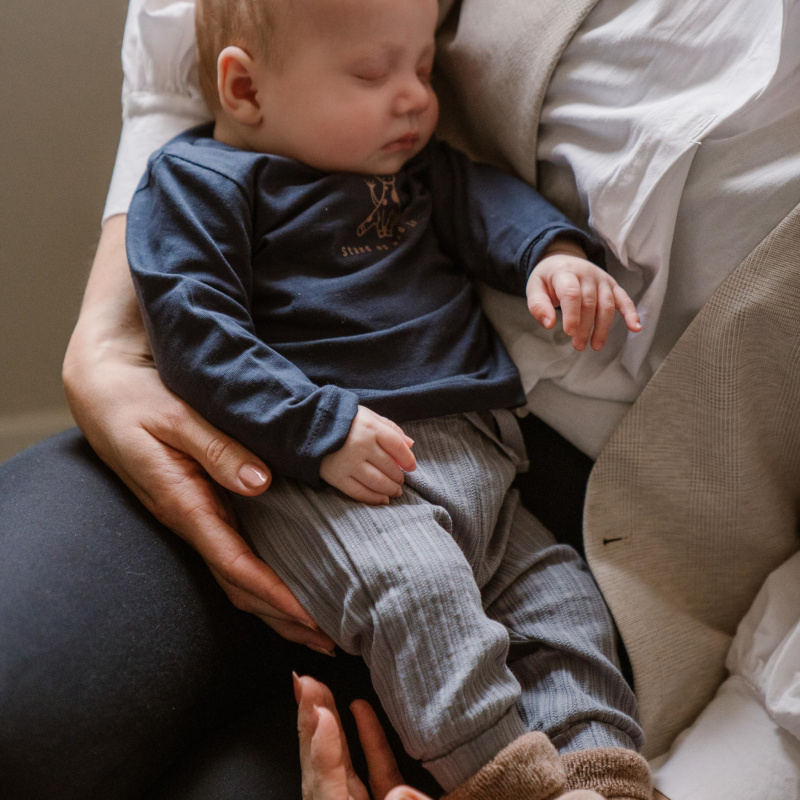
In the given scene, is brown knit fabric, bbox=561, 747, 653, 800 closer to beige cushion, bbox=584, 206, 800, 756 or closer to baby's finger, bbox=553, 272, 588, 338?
beige cushion, bbox=584, 206, 800, 756

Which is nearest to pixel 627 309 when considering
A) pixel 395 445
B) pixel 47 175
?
pixel 395 445

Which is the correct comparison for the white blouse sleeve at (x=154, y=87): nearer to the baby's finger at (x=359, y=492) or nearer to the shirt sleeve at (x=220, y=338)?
the shirt sleeve at (x=220, y=338)

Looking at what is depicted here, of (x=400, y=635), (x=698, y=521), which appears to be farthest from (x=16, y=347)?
(x=698, y=521)

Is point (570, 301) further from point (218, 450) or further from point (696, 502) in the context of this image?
point (218, 450)

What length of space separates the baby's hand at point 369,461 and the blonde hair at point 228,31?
0.44m

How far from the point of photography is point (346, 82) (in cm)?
85

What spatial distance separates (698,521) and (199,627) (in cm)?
56

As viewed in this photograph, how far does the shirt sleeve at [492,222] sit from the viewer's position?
2.80 ft

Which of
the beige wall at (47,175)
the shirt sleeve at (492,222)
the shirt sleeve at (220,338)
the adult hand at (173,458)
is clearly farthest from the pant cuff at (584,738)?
the beige wall at (47,175)

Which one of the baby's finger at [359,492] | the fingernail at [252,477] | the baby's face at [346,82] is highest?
the baby's face at [346,82]

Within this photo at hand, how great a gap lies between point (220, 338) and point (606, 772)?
0.55m

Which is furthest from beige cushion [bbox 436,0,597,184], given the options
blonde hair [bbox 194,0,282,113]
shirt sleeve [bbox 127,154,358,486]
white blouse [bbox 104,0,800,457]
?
shirt sleeve [bbox 127,154,358,486]

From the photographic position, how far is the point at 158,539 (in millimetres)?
786

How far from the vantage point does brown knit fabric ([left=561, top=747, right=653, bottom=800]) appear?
69 cm
